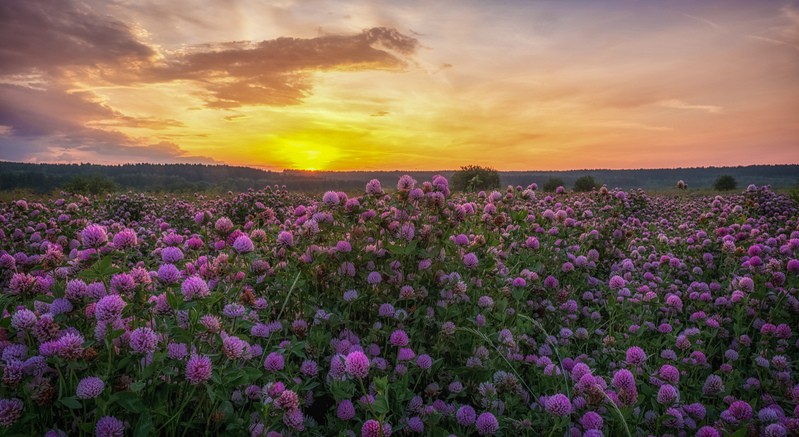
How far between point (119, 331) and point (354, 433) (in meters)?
1.45

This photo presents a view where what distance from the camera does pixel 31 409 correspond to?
75.5 inches

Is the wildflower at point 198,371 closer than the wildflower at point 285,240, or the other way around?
the wildflower at point 198,371

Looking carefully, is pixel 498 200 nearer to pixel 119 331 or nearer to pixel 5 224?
pixel 119 331

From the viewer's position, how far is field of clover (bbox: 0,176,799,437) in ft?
6.79

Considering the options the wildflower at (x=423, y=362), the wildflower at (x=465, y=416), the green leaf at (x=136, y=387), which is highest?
the green leaf at (x=136, y=387)

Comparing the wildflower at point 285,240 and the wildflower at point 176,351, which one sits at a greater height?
the wildflower at point 285,240

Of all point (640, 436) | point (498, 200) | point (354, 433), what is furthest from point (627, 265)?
point (354, 433)

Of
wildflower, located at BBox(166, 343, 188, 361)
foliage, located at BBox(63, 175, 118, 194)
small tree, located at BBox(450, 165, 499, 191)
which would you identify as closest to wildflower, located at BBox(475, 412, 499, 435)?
wildflower, located at BBox(166, 343, 188, 361)

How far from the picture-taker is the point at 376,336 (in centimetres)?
327

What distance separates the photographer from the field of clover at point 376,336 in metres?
2.07

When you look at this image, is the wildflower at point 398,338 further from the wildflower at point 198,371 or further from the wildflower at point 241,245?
the wildflower at point 198,371

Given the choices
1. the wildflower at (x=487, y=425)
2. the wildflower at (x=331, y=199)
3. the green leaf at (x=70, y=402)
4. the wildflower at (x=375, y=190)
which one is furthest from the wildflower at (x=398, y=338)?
the green leaf at (x=70, y=402)

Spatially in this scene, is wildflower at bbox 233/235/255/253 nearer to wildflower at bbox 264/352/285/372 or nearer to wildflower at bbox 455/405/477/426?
wildflower at bbox 264/352/285/372

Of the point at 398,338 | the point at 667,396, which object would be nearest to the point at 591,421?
the point at 667,396
